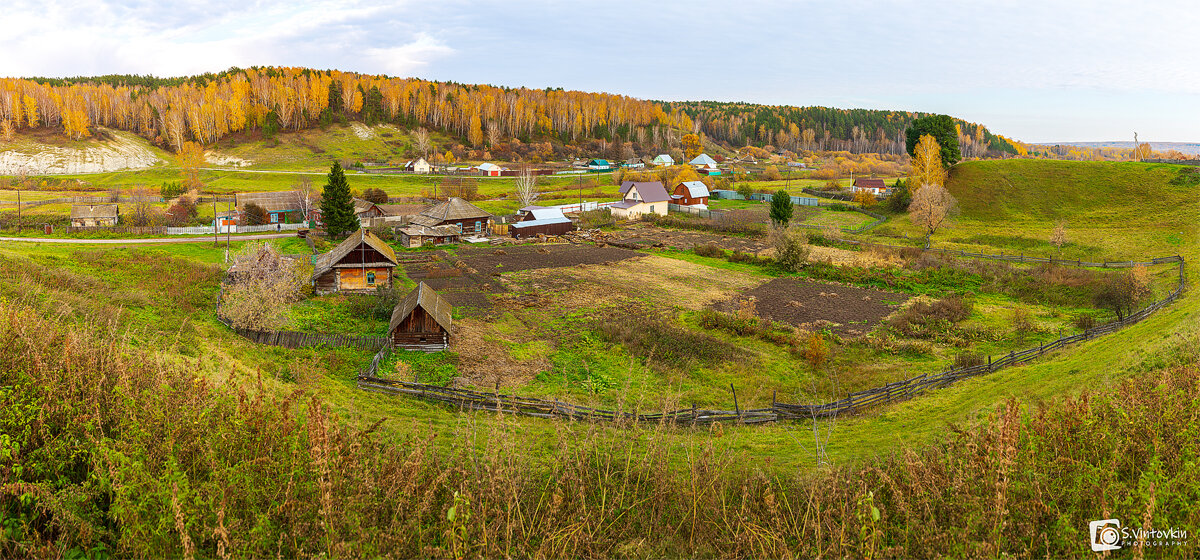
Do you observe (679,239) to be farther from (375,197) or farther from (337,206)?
(375,197)

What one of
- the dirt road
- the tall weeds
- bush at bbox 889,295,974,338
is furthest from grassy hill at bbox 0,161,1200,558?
the dirt road

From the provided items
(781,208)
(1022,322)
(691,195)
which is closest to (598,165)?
(691,195)

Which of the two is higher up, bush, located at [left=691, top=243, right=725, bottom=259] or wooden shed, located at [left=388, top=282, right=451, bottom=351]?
bush, located at [left=691, top=243, right=725, bottom=259]

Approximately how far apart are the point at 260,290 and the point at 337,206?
24.5 m

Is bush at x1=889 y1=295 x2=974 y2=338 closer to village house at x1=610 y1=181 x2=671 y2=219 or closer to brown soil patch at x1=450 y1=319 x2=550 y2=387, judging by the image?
brown soil patch at x1=450 y1=319 x2=550 y2=387

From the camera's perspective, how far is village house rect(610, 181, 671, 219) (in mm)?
64956

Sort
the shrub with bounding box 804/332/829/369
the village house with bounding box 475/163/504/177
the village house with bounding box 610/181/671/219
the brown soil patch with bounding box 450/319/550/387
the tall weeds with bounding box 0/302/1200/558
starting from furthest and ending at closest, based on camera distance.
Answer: the village house with bounding box 475/163/504/177 < the village house with bounding box 610/181/671/219 < the shrub with bounding box 804/332/829/369 < the brown soil patch with bounding box 450/319/550/387 < the tall weeds with bounding box 0/302/1200/558

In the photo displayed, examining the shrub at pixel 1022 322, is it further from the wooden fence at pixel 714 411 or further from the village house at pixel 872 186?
the village house at pixel 872 186

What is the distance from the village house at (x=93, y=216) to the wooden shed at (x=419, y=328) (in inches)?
1555

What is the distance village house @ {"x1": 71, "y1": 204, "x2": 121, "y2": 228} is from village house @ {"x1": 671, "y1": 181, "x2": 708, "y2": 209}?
54833 mm

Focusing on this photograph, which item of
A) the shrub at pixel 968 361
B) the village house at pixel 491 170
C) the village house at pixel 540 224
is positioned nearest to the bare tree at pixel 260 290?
the village house at pixel 540 224

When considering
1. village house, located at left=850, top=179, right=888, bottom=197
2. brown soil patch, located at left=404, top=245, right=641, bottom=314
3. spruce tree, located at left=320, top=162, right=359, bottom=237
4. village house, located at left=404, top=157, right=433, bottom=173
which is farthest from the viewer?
village house, located at left=404, top=157, right=433, bottom=173

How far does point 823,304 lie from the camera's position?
30.9 m

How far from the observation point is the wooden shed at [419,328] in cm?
2262
